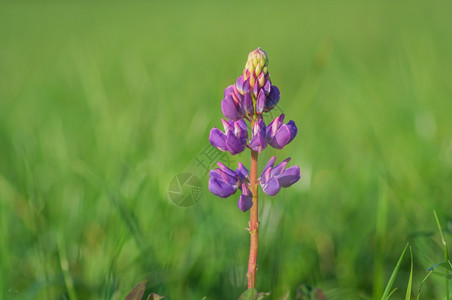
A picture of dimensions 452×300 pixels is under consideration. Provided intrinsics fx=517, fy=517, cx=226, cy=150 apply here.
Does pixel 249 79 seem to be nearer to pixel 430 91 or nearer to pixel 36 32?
pixel 430 91

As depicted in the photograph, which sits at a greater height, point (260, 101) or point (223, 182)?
point (260, 101)

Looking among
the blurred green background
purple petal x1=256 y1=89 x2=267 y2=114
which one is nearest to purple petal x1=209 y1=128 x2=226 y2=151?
purple petal x1=256 y1=89 x2=267 y2=114

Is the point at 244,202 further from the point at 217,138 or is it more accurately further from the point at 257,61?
the point at 257,61

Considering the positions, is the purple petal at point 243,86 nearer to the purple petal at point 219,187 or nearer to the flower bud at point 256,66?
the flower bud at point 256,66

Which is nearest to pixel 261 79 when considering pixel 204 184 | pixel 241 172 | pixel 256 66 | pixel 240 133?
pixel 256 66

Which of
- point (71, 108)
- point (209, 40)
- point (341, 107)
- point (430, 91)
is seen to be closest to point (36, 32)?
point (209, 40)

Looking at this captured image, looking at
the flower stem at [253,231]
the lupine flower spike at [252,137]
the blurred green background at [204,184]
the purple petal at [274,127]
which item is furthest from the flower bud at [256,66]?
the blurred green background at [204,184]

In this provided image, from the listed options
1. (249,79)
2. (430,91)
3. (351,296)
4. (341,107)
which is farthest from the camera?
(341,107)

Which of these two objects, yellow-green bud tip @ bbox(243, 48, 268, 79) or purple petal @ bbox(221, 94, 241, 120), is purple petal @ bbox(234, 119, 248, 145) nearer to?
purple petal @ bbox(221, 94, 241, 120)
